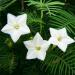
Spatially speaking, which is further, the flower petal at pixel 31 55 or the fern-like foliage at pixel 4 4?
the fern-like foliage at pixel 4 4

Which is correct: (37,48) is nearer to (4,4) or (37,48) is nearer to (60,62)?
(60,62)

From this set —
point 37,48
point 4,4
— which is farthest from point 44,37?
point 4,4

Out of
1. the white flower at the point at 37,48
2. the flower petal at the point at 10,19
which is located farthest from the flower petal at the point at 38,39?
the flower petal at the point at 10,19

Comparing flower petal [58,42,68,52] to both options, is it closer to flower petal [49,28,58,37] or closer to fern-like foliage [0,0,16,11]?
flower petal [49,28,58,37]

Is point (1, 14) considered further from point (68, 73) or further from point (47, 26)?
point (68, 73)

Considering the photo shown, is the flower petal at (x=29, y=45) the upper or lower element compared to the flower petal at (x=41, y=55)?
upper

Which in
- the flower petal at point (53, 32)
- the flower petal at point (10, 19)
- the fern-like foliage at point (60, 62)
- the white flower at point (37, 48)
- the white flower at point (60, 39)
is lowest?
the fern-like foliage at point (60, 62)

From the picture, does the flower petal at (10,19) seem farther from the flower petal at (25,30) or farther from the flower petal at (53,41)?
the flower petal at (53,41)
